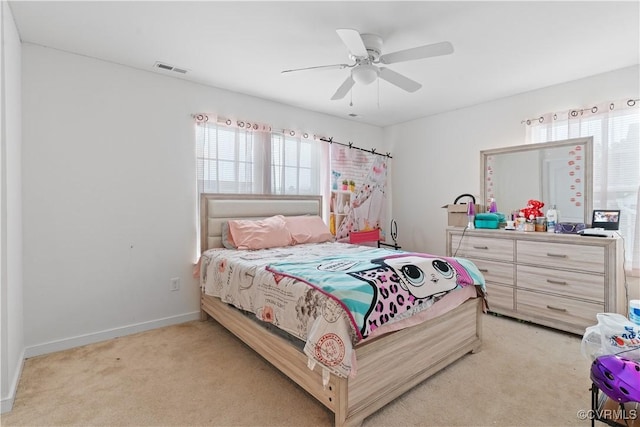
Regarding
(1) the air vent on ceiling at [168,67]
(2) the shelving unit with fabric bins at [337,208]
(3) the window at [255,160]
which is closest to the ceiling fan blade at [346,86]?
(3) the window at [255,160]

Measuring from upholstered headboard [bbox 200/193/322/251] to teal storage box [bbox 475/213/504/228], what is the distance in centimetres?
202

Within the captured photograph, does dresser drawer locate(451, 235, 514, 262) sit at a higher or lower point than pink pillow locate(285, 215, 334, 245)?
lower

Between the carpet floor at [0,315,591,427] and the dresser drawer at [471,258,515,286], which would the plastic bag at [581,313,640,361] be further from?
the dresser drawer at [471,258,515,286]

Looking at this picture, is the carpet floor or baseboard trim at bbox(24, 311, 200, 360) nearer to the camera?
the carpet floor

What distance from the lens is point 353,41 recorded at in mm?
1943

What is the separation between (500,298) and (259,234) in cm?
257

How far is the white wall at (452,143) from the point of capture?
10.2 ft

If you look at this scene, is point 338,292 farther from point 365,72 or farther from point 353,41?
point 365,72

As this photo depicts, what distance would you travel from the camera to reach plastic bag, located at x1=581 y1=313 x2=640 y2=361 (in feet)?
4.73

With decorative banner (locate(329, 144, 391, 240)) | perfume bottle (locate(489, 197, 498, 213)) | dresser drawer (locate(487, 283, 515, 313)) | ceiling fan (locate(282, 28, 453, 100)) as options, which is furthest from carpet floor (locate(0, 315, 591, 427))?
decorative banner (locate(329, 144, 391, 240))

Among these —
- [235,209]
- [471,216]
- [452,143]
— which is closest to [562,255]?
[471,216]

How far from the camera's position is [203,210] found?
3.21 meters
